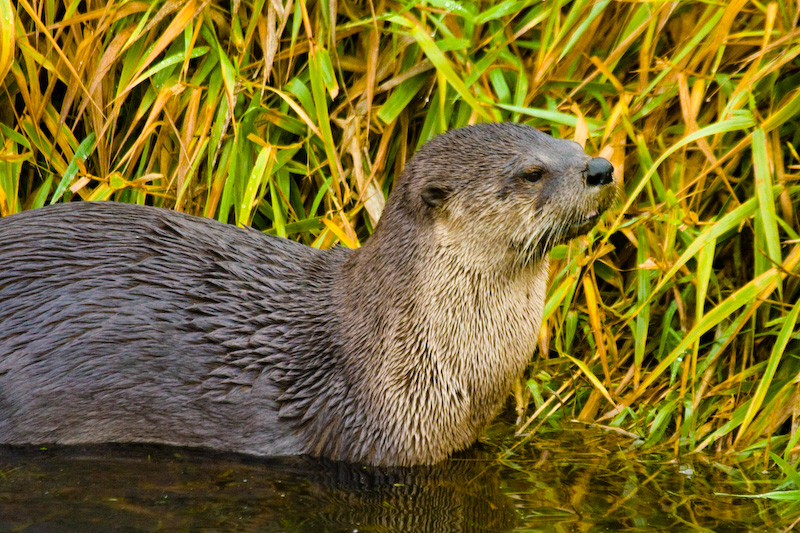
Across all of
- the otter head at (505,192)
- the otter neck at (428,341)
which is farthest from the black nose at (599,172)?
the otter neck at (428,341)

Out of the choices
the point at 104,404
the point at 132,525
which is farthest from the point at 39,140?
the point at 132,525

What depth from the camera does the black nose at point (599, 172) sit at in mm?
2631

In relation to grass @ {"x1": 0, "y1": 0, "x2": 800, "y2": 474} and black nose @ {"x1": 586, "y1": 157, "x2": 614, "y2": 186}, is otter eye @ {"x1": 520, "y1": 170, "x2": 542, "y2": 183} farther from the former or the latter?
grass @ {"x1": 0, "y1": 0, "x2": 800, "y2": 474}

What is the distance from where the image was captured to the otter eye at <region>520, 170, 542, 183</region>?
2719 millimetres

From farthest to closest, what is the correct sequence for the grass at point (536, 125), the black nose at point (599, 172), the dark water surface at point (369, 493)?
1. the grass at point (536, 125)
2. the black nose at point (599, 172)
3. the dark water surface at point (369, 493)

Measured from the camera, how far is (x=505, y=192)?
2730 mm

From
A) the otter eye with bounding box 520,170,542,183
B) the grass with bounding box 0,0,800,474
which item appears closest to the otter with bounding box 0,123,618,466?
the otter eye with bounding box 520,170,542,183

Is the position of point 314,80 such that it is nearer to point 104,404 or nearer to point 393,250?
point 393,250

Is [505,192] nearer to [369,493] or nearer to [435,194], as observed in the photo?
[435,194]

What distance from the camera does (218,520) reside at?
229cm

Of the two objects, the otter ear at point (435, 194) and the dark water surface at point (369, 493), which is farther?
the otter ear at point (435, 194)

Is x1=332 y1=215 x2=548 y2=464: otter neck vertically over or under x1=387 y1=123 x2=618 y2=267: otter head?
under

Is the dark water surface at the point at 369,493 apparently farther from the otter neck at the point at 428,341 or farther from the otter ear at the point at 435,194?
the otter ear at the point at 435,194

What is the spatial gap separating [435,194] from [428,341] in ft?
1.33
